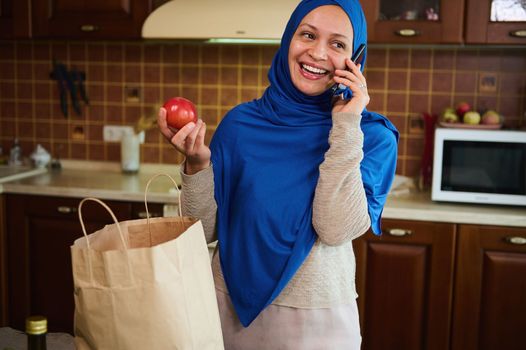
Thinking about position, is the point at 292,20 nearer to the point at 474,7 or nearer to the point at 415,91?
the point at 474,7

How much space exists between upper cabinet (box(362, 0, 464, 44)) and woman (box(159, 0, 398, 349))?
1343 millimetres

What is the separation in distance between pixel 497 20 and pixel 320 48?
61.5 inches

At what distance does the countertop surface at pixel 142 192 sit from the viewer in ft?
8.02

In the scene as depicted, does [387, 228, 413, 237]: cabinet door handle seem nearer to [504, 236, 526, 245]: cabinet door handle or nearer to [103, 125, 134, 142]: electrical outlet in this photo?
[504, 236, 526, 245]: cabinet door handle

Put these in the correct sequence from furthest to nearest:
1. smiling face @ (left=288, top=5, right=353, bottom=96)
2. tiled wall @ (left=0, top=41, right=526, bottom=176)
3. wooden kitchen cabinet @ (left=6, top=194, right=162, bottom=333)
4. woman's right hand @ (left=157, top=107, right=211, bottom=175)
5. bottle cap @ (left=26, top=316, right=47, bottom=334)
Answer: tiled wall @ (left=0, top=41, right=526, bottom=176) < wooden kitchen cabinet @ (left=6, top=194, right=162, bottom=333) < smiling face @ (left=288, top=5, right=353, bottom=96) < woman's right hand @ (left=157, top=107, right=211, bottom=175) < bottle cap @ (left=26, top=316, right=47, bottom=334)

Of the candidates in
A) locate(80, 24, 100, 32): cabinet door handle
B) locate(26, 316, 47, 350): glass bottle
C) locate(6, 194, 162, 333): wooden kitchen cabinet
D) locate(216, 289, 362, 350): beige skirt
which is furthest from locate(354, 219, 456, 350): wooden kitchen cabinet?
locate(26, 316, 47, 350): glass bottle

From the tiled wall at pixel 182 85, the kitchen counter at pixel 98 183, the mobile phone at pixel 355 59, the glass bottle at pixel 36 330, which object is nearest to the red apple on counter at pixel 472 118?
the tiled wall at pixel 182 85

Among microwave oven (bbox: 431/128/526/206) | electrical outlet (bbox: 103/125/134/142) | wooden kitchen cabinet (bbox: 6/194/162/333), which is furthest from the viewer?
electrical outlet (bbox: 103/125/134/142)

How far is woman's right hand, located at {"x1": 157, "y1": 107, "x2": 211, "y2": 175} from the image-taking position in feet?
3.83

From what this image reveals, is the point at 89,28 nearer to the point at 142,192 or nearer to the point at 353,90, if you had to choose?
the point at 142,192

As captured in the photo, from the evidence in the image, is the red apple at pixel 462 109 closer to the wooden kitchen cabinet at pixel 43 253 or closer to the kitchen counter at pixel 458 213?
the kitchen counter at pixel 458 213

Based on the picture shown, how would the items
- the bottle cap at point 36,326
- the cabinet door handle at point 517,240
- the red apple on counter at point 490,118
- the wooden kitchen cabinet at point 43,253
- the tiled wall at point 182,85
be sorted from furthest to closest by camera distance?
the tiled wall at point 182,85
the wooden kitchen cabinet at point 43,253
the red apple on counter at point 490,118
the cabinet door handle at point 517,240
the bottle cap at point 36,326

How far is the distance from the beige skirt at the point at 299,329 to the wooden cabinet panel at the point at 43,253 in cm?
158

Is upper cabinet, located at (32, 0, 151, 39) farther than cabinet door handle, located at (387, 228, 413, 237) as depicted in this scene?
Yes
